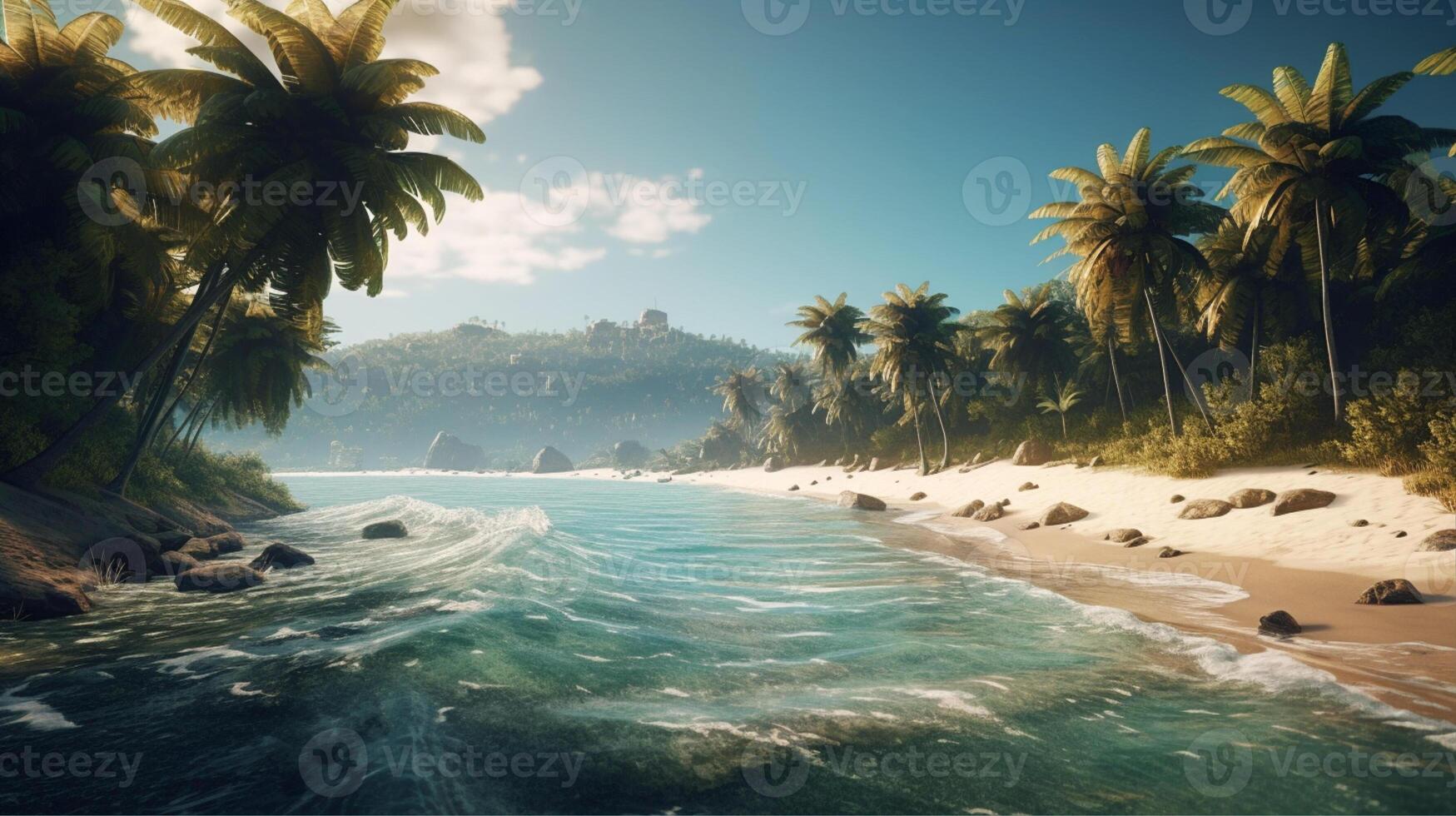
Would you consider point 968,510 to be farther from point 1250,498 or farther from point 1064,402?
point 1064,402

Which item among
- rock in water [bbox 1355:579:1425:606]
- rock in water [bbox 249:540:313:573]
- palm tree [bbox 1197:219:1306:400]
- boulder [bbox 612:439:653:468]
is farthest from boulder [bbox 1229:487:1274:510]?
boulder [bbox 612:439:653:468]

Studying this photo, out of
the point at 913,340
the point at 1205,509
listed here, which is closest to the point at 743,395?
the point at 913,340

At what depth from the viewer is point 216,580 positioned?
12.1 meters

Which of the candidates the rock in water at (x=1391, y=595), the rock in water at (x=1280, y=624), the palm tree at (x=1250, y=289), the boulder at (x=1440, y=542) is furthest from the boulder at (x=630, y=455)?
the rock in water at (x=1280, y=624)

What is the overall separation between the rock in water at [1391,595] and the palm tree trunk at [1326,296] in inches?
459

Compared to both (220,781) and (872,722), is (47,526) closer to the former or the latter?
(220,781)

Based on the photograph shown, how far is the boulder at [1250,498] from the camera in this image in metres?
14.9

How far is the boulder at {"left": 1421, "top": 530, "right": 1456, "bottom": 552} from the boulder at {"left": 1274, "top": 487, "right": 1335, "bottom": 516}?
3822 millimetres

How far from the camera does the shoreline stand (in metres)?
6.73

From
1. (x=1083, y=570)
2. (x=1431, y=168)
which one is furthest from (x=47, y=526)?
(x=1431, y=168)

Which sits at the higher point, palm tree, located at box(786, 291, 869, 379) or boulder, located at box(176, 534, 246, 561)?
palm tree, located at box(786, 291, 869, 379)

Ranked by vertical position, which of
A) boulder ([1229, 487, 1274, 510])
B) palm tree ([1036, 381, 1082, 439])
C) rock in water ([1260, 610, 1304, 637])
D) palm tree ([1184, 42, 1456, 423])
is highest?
palm tree ([1184, 42, 1456, 423])

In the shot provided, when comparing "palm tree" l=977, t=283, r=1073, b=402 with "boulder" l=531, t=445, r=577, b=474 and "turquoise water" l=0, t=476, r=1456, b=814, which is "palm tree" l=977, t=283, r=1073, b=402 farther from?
"boulder" l=531, t=445, r=577, b=474

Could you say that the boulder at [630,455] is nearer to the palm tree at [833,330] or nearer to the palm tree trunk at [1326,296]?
the palm tree at [833,330]
